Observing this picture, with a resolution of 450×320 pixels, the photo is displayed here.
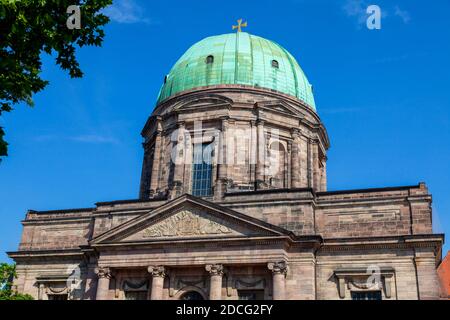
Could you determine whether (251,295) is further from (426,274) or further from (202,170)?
(202,170)

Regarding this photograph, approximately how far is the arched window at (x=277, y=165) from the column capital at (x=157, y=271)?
1069cm

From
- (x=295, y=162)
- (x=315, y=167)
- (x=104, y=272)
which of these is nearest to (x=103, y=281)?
(x=104, y=272)

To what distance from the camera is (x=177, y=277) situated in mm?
32500

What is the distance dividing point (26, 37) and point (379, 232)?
907 inches

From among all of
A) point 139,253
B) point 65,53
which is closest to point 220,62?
point 139,253

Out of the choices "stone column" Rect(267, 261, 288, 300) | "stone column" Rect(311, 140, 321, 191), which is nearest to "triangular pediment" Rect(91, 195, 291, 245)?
"stone column" Rect(267, 261, 288, 300)

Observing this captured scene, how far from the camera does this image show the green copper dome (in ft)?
141

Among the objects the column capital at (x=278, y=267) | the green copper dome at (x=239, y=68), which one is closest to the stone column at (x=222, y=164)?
the green copper dome at (x=239, y=68)

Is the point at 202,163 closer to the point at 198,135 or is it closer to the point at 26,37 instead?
the point at 198,135

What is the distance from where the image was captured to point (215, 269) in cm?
3075

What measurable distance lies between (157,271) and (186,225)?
2.99m

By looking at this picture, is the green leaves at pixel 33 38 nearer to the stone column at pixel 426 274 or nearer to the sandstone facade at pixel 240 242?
the sandstone facade at pixel 240 242

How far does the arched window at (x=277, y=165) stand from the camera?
129ft

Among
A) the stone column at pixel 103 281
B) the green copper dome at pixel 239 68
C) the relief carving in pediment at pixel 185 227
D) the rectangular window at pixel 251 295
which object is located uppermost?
the green copper dome at pixel 239 68
